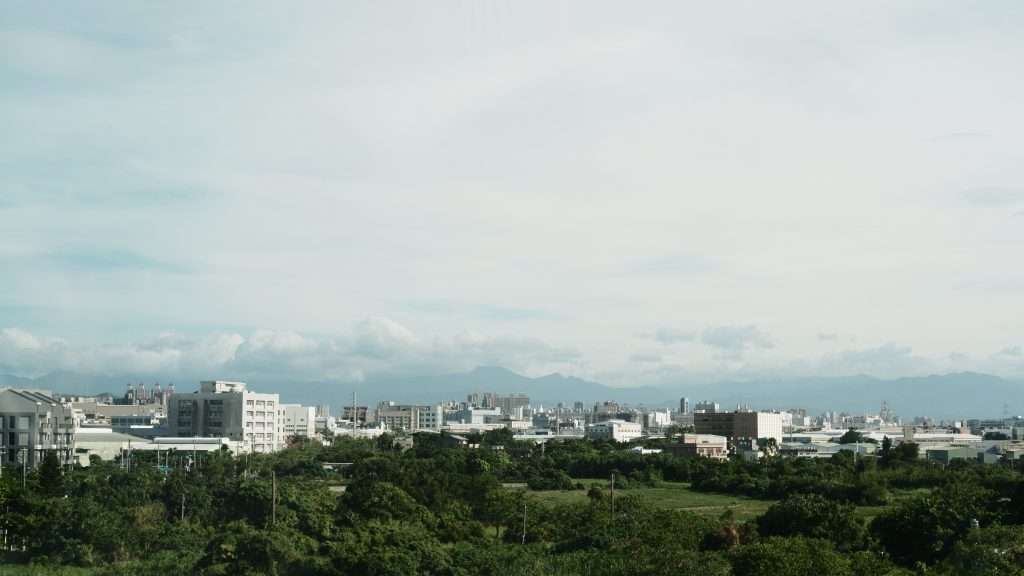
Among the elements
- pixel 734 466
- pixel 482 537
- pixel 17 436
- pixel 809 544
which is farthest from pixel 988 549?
pixel 17 436

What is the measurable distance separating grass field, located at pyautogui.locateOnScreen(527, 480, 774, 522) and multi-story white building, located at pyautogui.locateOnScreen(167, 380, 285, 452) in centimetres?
2902

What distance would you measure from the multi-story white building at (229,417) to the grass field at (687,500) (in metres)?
29.0

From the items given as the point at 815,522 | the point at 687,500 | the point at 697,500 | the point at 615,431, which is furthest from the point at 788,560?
the point at 615,431

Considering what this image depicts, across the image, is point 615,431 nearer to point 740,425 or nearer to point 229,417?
point 740,425

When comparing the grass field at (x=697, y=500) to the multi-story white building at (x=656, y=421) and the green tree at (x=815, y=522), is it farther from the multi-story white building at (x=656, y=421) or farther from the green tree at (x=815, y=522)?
the multi-story white building at (x=656, y=421)

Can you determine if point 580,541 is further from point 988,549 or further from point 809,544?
point 988,549

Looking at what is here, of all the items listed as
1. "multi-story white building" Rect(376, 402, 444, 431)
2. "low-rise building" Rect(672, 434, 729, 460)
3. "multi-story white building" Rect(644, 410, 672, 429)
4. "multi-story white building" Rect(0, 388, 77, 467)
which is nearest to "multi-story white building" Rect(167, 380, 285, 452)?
"multi-story white building" Rect(0, 388, 77, 467)

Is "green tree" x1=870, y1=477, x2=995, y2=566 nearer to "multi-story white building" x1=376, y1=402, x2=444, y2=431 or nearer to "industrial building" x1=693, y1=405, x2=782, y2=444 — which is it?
"industrial building" x1=693, y1=405, x2=782, y2=444

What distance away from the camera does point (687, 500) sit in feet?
164

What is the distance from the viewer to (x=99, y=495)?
3425 centimetres

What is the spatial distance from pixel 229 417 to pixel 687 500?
39.0 metres

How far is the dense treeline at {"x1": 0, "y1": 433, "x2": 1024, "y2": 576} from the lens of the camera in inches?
814

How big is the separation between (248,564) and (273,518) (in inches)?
325

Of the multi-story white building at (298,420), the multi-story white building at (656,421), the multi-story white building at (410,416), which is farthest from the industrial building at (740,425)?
the multi-story white building at (410,416)
